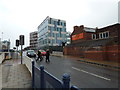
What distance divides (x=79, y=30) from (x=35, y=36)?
71.4 meters

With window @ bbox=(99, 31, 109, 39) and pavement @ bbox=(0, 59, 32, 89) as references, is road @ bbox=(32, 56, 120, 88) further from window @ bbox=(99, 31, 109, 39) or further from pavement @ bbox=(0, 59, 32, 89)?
window @ bbox=(99, 31, 109, 39)

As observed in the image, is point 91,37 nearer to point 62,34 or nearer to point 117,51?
point 117,51

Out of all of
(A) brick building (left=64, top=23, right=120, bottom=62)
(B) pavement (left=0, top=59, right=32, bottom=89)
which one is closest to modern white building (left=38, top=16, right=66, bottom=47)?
(A) brick building (left=64, top=23, right=120, bottom=62)

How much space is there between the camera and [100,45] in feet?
61.8

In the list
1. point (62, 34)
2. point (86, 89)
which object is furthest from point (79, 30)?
point (62, 34)

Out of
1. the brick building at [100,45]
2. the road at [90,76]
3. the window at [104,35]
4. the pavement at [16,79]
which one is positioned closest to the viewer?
the pavement at [16,79]

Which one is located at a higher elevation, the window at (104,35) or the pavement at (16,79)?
the window at (104,35)

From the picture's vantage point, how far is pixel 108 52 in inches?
690

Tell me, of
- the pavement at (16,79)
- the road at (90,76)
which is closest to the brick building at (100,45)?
the road at (90,76)

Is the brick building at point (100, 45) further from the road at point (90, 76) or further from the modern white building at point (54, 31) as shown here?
the modern white building at point (54, 31)

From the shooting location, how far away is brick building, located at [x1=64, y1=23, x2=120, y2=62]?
16875mm

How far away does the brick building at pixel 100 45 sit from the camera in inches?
664

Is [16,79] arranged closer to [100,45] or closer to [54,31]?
[100,45]

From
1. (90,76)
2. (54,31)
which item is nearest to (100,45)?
(90,76)
